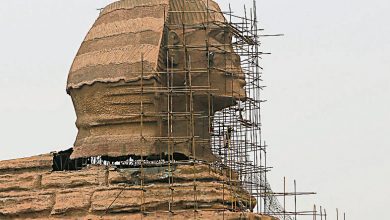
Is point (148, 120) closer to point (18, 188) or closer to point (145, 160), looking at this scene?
point (145, 160)

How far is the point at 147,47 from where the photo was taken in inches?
1107

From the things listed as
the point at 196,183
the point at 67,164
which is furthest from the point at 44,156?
the point at 196,183

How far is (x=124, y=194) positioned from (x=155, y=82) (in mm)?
3095

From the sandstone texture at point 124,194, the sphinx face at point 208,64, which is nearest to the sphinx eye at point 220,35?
the sphinx face at point 208,64

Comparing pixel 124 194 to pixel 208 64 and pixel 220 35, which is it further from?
pixel 220 35

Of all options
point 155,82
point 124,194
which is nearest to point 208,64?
point 155,82

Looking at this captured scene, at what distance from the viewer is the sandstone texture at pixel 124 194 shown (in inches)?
1025

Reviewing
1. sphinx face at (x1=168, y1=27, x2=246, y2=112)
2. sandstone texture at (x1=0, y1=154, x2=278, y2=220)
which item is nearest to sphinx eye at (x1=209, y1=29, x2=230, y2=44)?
sphinx face at (x1=168, y1=27, x2=246, y2=112)

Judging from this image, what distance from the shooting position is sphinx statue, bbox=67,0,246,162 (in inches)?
1088

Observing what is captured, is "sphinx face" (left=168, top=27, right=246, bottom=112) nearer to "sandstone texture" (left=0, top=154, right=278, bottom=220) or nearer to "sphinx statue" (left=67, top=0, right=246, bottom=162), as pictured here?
"sphinx statue" (left=67, top=0, right=246, bottom=162)

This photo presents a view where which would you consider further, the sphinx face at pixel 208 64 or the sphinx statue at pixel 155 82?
the sphinx face at pixel 208 64

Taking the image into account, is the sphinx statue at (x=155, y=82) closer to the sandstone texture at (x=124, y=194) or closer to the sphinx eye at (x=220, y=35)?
the sphinx eye at (x=220, y=35)

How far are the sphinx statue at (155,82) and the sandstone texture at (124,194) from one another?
816 millimetres

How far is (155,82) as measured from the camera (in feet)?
90.6
